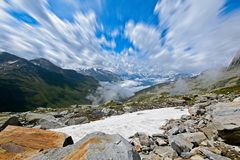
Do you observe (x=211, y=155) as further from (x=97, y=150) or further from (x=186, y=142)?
(x=97, y=150)

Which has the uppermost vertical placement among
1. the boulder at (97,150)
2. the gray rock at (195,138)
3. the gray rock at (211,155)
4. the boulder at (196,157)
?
the gray rock at (195,138)

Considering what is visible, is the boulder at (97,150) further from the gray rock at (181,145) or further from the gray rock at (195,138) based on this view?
the gray rock at (195,138)

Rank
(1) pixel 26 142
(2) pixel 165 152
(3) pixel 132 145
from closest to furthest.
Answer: (3) pixel 132 145
(1) pixel 26 142
(2) pixel 165 152

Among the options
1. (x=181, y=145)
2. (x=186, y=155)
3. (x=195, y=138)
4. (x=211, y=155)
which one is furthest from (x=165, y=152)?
(x=195, y=138)

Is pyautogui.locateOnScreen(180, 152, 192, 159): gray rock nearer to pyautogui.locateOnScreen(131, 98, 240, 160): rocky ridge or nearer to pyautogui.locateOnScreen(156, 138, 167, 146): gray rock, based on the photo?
pyautogui.locateOnScreen(131, 98, 240, 160): rocky ridge

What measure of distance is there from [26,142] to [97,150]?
698 cm

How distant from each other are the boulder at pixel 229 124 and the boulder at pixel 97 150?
32.1ft

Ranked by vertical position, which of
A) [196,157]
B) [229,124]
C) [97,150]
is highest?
[229,124]

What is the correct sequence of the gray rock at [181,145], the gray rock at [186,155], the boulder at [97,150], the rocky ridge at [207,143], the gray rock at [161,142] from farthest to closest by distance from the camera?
the gray rock at [161,142] → the gray rock at [181,145] → the rocky ridge at [207,143] → the gray rock at [186,155] → the boulder at [97,150]

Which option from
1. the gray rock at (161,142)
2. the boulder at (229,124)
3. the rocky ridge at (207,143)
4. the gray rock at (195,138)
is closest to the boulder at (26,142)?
the rocky ridge at (207,143)

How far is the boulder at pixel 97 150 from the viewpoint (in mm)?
9633

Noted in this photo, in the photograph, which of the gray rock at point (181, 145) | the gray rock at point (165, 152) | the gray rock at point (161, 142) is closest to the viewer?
the gray rock at point (165, 152)

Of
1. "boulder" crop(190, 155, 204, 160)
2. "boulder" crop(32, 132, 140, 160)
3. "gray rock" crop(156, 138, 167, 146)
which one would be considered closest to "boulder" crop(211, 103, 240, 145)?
"gray rock" crop(156, 138, 167, 146)

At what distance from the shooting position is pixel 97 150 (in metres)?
9.97
